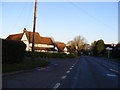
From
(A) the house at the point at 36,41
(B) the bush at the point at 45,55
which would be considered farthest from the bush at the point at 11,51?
(A) the house at the point at 36,41

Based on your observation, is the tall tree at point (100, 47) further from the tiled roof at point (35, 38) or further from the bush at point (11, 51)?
the bush at point (11, 51)

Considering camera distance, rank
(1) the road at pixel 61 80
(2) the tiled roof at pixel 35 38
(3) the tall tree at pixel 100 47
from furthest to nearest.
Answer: (3) the tall tree at pixel 100 47 < (2) the tiled roof at pixel 35 38 < (1) the road at pixel 61 80

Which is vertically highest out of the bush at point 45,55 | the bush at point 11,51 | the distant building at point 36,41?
the distant building at point 36,41

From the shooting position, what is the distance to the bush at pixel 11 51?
15251 mm

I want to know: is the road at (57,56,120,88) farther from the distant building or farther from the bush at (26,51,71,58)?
the distant building

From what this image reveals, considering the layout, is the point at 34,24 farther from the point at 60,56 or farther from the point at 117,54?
the point at 117,54

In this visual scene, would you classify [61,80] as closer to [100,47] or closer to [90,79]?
[90,79]

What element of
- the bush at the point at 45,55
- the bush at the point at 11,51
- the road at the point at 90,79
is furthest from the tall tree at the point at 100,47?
the bush at the point at 11,51

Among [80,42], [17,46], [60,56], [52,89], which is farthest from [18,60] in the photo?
[80,42]

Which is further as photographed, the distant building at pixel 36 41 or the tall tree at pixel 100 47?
the tall tree at pixel 100 47

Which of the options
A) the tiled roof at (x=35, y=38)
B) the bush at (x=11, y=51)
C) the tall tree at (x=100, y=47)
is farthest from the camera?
the tall tree at (x=100, y=47)

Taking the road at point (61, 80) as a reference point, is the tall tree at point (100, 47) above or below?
above

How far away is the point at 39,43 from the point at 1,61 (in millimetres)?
56856

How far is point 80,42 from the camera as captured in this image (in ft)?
310
